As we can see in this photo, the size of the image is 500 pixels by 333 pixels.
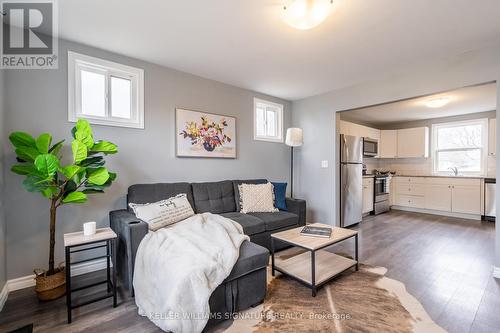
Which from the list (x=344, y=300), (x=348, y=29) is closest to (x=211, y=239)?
(x=344, y=300)

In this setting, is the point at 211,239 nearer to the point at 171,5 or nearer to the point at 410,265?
the point at 171,5

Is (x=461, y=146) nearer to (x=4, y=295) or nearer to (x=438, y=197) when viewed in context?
(x=438, y=197)

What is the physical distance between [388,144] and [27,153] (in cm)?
689

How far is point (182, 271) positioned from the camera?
4.99 feet

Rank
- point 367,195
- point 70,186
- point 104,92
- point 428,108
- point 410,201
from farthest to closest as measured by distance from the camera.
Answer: point 410,201
point 367,195
point 428,108
point 104,92
point 70,186

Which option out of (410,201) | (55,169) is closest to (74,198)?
(55,169)

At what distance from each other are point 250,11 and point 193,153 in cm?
191

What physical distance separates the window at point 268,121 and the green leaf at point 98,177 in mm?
2507

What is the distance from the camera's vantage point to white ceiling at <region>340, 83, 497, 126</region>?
376 cm

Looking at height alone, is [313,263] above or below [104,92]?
below

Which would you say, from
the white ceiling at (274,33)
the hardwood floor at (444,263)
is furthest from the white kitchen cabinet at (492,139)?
the white ceiling at (274,33)

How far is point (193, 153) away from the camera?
3248 mm

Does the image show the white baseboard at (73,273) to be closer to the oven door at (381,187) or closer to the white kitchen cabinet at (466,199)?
the oven door at (381,187)

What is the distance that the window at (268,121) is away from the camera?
4.12m
